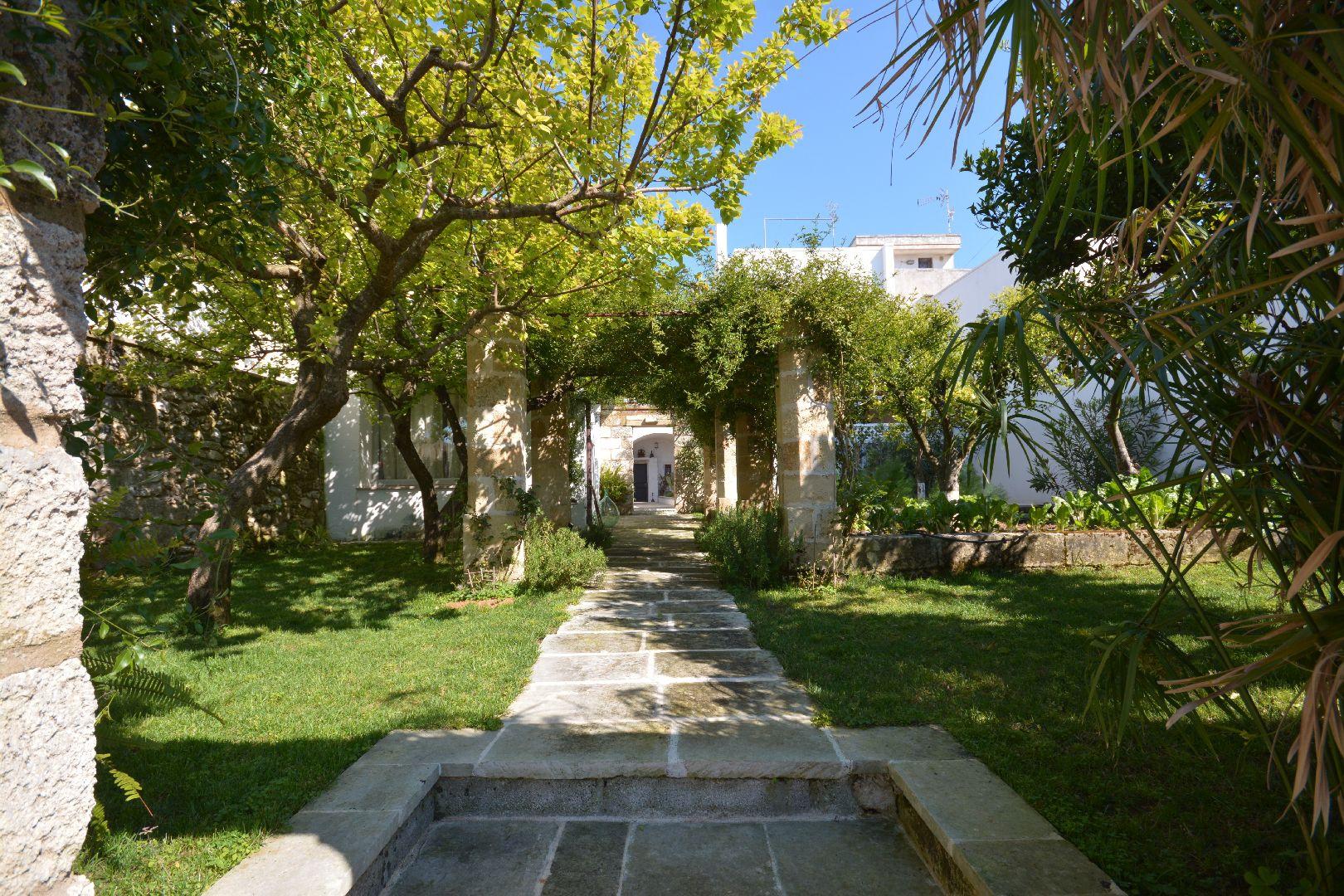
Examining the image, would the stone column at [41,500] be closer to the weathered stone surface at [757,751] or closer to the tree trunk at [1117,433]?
the weathered stone surface at [757,751]

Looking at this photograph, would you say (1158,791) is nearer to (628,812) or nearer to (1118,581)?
(628,812)

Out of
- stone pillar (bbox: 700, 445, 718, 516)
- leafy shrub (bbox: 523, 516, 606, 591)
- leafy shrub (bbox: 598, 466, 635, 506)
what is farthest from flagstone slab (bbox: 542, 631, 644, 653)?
leafy shrub (bbox: 598, 466, 635, 506)

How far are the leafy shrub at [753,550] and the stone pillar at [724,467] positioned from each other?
4.68 meters

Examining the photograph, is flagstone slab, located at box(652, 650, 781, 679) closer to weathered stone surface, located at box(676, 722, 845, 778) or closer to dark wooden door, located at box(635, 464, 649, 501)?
weathered stone surface, located at box(676, 722, 845, 778)

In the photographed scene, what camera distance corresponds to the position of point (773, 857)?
2.55m

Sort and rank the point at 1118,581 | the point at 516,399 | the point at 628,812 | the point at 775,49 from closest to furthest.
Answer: the point at 628,812
the point at 775,49
the point at 1118,581
the point at 516,399

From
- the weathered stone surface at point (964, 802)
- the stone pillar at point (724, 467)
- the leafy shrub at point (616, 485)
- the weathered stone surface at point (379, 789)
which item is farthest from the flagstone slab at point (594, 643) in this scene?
the leafy shrub at point (616, 485)

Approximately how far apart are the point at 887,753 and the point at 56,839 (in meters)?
2.68

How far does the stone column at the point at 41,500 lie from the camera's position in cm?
144

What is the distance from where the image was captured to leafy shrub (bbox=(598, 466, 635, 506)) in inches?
736

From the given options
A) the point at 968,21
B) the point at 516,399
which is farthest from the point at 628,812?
the point at 516,399

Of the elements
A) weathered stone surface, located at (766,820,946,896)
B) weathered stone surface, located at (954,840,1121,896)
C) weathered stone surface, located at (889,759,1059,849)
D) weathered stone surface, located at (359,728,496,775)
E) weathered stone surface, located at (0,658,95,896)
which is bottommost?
weathered stone surface, located at (766,820,946,896)

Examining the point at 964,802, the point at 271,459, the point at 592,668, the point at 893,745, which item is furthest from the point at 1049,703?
the point at 271,459

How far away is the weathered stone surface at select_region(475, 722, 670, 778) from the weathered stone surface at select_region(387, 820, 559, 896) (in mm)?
197
